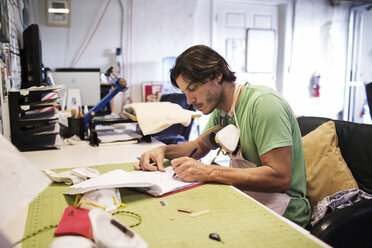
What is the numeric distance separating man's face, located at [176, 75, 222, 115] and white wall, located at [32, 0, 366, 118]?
122 inches

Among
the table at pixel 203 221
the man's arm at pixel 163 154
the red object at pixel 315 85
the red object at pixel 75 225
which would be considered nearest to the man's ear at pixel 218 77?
the man's arm at pixel 163 154

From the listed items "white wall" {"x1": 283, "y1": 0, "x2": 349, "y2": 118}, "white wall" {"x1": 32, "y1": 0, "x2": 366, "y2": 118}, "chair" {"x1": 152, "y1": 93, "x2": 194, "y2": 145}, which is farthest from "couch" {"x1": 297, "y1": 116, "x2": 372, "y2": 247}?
"white wall" {"x1": 283, "y1": 0, "x2": 349, "y2": 118}

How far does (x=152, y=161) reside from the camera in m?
1.48

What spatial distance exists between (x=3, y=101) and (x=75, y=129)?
58cm

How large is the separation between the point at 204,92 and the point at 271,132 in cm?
36

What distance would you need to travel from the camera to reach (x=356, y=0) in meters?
5.16

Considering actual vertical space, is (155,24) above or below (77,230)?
above

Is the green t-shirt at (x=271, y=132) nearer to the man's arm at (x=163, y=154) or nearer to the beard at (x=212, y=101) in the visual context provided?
the beard at (x=212, y=101)

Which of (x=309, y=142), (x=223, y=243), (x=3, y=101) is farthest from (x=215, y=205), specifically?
(x=3, y=101)

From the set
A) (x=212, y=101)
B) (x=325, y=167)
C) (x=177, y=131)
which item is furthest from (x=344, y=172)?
(x=177, y=131)

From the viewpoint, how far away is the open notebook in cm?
103

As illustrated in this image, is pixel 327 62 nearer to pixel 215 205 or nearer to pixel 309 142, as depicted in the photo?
pixel 309 142

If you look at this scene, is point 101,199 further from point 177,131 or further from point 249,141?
point 177,131

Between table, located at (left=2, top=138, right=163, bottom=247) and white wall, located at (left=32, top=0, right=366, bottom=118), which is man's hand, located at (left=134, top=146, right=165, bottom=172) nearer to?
table, located at (left=2, top=138, right=163, bottom=247)
